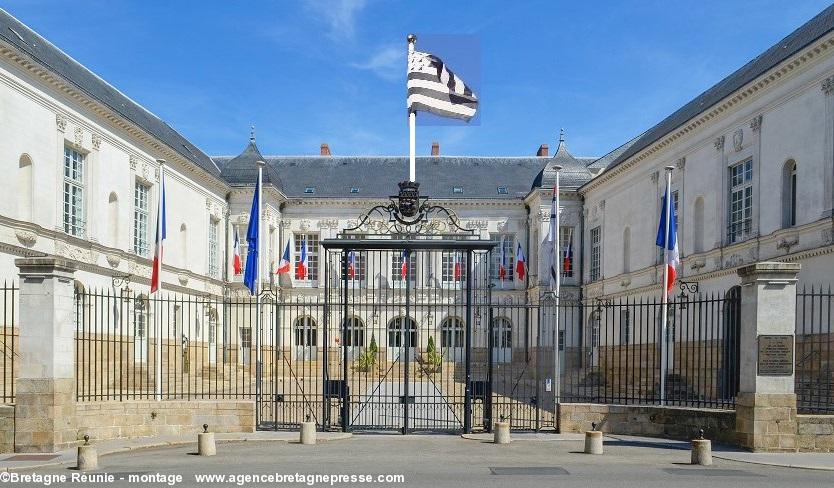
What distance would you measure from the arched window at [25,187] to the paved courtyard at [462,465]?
42.5 ft

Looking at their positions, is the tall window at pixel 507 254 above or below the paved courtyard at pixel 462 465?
above

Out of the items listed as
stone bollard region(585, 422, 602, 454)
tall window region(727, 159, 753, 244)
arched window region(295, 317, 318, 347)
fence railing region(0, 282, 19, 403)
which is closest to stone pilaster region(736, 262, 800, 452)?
stone bollard region(585, 422, 602, 454)

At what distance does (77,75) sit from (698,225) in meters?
24.6

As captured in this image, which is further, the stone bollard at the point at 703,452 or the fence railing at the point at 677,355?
the fence railing at the point at 677,355

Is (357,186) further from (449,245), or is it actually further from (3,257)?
(449,245)

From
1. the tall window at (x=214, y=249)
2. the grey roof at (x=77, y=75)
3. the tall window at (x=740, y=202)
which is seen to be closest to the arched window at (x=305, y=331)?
the tall window at (x=214, y=249)

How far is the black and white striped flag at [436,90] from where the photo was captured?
16453 millimetres

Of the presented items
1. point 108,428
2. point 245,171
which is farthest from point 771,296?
point 245,171

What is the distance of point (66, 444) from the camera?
13.9 meters

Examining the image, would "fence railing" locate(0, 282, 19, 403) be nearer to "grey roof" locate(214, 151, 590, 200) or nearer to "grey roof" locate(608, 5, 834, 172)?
"grey roof" locate(608, 5, 834, 172)

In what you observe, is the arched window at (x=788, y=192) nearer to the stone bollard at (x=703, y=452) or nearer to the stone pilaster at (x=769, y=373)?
the stone pilaster at (x=769, y=373)

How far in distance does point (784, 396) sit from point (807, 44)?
41.4 ft

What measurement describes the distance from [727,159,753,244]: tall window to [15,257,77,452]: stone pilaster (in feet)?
68.7

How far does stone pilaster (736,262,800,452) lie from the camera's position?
45.2 feet
